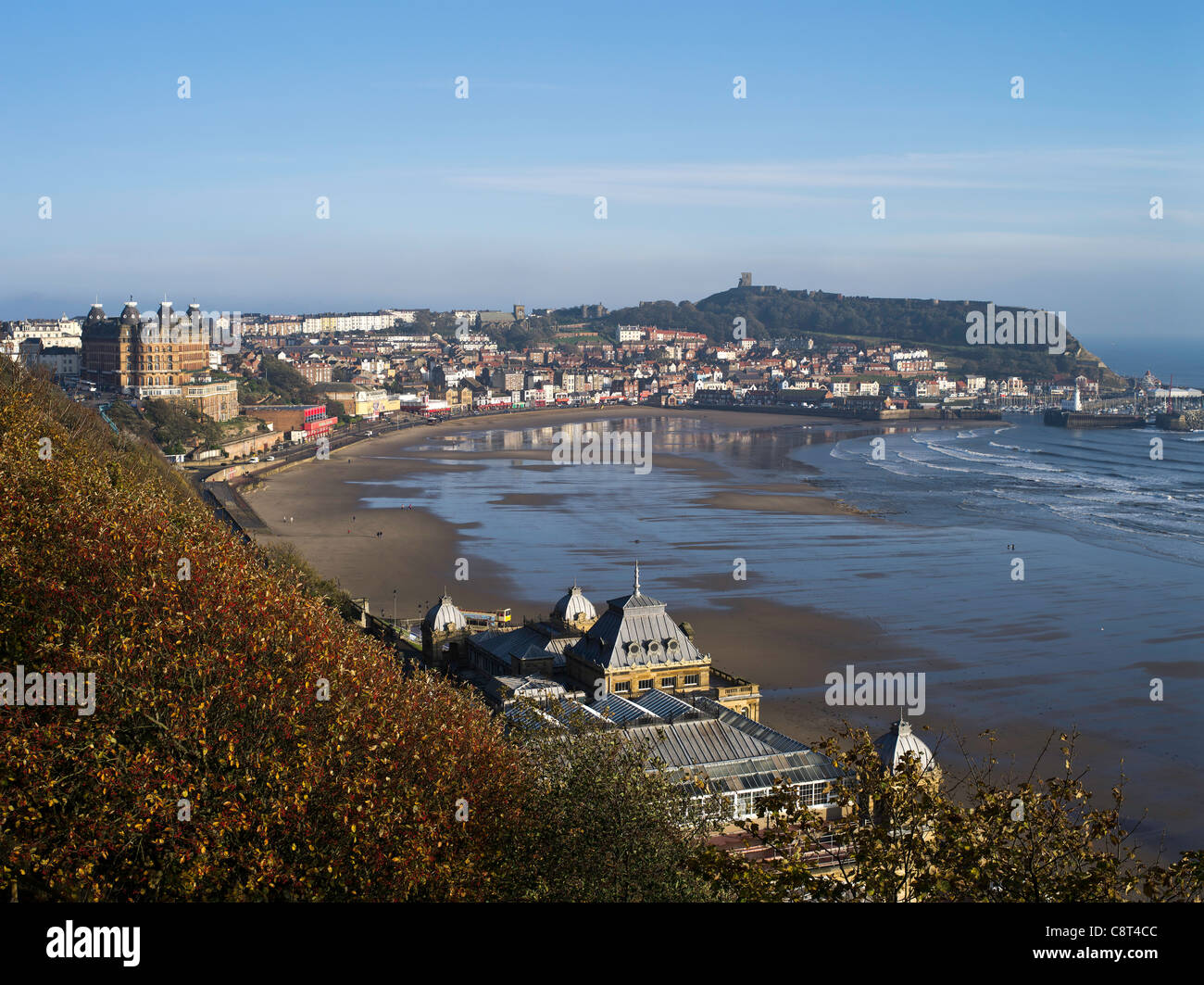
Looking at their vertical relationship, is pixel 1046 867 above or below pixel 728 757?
above

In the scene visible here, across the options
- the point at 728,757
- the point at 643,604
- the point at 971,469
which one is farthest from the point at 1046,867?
the point at 971,469

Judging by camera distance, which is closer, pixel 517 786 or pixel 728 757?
pixel 517 786

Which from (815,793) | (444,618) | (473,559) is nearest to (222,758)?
(815,793)

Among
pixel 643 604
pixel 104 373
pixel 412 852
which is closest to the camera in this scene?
pixel 412 852

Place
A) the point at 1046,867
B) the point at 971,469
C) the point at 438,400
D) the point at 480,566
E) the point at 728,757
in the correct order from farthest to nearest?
the point at 438,400, the point at 971,469, the point at 480,566, the point at 728,757, the point at 1046,867

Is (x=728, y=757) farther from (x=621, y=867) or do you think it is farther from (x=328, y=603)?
(x=328, y=603)

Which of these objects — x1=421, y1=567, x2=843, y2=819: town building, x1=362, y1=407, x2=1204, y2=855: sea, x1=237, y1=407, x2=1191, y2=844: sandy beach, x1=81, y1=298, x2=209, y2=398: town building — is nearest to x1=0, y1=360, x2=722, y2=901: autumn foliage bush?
x1=421, y1=567, x2=843, y2=819: town building

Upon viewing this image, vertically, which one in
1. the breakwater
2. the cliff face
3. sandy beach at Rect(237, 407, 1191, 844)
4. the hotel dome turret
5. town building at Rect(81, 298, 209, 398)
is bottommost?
sandy beach at Rect(237, 407, 1191, 844)

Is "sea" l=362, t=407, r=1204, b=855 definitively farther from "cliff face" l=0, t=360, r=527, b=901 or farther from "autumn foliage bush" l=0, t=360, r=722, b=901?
"cliff face" l=0, t=360, r=527, b=901
